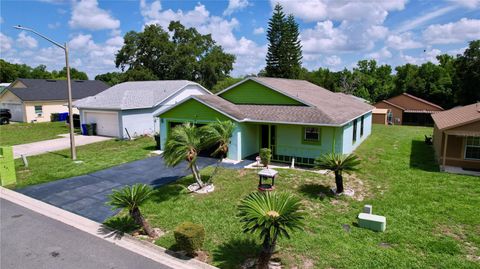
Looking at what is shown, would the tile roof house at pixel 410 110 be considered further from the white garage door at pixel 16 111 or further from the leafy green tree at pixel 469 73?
the white garage door at pixel 16 111

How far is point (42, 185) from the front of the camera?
46.4ft

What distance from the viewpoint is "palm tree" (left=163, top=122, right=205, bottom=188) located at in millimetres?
12164

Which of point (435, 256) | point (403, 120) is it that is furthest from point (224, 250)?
point (403, 120)

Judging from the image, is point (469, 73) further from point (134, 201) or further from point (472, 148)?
point (134, 201)

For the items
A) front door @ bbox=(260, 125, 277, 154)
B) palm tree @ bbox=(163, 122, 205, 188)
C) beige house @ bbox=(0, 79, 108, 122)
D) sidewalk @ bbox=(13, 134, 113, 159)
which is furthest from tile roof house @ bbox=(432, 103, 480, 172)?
beige house @ bbox=(0, 79, 108, 122)

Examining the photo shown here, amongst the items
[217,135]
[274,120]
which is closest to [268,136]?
[274,120]

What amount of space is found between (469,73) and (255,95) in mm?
34324

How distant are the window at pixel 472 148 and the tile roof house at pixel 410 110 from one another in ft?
94.5

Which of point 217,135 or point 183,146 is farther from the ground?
point 217,135

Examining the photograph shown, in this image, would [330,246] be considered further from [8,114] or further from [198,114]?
[8,114]

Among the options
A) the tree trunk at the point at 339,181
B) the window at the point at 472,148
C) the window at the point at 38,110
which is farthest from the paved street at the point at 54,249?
the window at the point at 38,110

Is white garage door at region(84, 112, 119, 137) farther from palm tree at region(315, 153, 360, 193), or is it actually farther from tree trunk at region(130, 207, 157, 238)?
palm tree at region(315, 153, 360, 193)

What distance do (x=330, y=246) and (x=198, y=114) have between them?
40.3ft

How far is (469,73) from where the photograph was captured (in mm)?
39500
